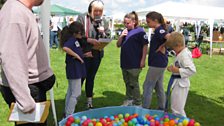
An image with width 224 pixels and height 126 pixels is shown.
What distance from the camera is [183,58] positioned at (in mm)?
3865

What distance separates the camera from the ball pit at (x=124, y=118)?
149 inches

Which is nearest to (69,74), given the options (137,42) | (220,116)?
(137,42)

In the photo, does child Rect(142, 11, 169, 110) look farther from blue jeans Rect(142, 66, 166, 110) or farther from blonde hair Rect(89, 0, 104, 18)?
blonde hair Rect(89, 0, 104, 18)

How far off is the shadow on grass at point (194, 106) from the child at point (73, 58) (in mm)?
514

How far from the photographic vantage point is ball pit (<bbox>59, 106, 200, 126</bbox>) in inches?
149

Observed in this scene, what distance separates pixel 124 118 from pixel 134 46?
4.16 feet

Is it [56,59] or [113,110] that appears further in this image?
[56,59]

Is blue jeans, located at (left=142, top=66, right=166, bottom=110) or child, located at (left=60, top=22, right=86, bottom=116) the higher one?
child, located at (left=60, top=22, right=86, bottom=116)

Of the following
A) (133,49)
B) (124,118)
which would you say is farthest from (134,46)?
(124,118)

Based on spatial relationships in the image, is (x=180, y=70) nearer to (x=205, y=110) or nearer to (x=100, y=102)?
(x=205, y=110)

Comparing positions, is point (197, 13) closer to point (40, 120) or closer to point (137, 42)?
point (137, 42)

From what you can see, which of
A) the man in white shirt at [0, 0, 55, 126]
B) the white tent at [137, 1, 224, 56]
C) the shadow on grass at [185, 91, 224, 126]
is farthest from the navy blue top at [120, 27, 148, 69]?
the white tent at [137, 1, 224, 56]

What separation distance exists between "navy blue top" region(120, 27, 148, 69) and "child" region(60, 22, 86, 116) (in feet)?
2.90

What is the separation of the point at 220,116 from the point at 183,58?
1.80 meters
